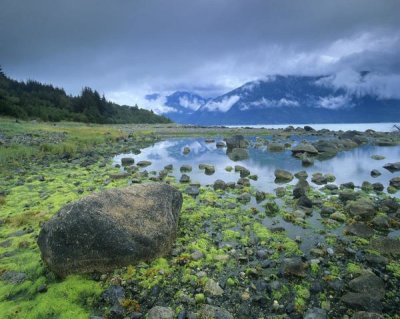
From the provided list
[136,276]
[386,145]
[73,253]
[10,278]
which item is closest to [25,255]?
[10,278]

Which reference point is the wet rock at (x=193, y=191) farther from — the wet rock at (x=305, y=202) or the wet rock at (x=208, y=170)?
the wet rock at (x=208, y=170)

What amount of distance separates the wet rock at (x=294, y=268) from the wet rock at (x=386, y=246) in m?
2.93

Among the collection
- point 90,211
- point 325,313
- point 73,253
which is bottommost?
point 325,313

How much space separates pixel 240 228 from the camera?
11.7 m

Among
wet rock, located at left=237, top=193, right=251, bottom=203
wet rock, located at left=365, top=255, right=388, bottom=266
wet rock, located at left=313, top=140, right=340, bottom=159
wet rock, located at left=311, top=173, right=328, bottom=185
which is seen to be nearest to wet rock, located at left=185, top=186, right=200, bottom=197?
wet rock, located at left=237, top=193, right=251, bottom=203

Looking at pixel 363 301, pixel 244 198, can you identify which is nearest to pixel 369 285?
pixel 363 301

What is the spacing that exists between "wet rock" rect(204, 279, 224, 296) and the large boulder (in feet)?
6.91

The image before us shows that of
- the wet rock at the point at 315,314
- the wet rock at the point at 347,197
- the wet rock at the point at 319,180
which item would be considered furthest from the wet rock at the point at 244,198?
the wet rock at the point at 315,314

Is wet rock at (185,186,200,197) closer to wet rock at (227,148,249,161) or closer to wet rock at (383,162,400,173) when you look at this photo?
wet rock at (227,148,249,161)

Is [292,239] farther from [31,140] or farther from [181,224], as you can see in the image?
[31,140]

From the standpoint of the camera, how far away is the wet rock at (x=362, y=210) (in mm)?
12469

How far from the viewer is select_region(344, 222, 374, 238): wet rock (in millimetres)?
10750

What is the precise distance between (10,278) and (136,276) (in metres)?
3.53

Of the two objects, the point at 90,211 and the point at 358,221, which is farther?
the point at 358,221
